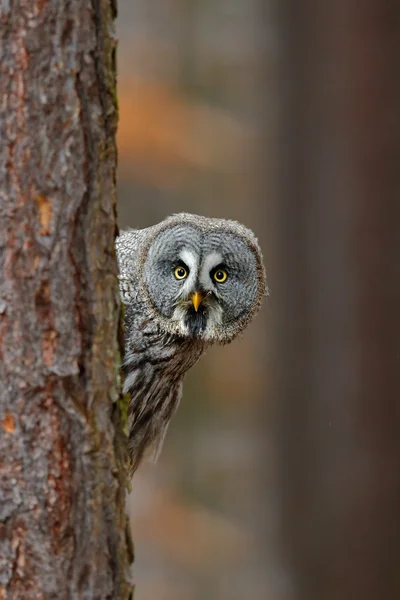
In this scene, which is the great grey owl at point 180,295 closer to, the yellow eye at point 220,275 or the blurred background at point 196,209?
the yellow eye at point 220,275

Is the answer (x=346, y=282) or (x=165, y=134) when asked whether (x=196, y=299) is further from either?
(x=165, y=134)

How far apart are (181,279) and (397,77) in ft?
2.61

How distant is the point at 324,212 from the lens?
2.81m

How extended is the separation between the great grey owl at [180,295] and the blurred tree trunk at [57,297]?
1140mm

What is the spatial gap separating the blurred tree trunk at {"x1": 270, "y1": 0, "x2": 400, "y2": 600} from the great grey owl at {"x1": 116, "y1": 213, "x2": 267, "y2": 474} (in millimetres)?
213

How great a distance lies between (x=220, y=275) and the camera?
108 inches

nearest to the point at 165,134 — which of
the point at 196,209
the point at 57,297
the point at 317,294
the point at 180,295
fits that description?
the point at 196,209

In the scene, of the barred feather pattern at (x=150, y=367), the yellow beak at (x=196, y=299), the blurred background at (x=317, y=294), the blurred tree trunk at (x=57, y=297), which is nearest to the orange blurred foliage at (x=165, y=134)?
the blurred background at (x=317, y=294)

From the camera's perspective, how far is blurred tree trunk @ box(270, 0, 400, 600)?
8.84 feet

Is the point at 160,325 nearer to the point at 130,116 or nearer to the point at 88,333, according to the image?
the point at 88,333

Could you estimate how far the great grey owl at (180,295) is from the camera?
272cm

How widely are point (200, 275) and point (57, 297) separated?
1.18m

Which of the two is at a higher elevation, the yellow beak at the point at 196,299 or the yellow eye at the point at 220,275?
the yellow eye at the point at 220,275

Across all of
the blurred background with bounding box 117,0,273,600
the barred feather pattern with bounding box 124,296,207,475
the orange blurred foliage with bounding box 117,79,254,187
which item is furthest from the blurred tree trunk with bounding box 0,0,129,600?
the orange blurred foliage with bounding box 117,79,254,187
